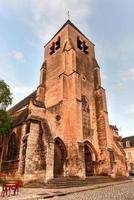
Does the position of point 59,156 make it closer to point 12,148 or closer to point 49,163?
point 49,163

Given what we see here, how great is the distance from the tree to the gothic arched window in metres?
0.87

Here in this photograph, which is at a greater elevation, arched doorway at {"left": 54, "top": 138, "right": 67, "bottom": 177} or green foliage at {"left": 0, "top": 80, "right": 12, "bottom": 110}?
green foliage at {"left": 0, "top": 80, "right": 12, "bottom": 110}

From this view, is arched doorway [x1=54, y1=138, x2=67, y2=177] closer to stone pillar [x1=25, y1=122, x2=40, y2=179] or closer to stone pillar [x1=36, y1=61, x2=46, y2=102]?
stone pillar [x1=25, y1=122, x2=40, y2=179]

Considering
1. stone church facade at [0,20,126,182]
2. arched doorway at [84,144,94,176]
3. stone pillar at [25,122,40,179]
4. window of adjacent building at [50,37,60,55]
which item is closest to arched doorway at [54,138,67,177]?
stone church facade at [0,20,126,182]

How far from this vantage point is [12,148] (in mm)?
15695

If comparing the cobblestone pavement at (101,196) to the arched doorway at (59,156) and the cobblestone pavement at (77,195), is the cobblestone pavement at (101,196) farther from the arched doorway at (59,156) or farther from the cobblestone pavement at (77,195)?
the arched doorway at (59,156)

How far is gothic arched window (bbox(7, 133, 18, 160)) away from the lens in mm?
15005

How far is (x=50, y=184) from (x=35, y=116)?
567 cm

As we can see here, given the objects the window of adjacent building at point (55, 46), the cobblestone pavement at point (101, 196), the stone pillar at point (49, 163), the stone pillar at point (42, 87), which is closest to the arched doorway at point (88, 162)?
the stone pillar at point (49, 163)

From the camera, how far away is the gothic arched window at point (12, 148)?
15.0 m

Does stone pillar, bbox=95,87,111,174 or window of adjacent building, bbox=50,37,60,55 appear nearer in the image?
stone pillar, bbox=95,87,111,174

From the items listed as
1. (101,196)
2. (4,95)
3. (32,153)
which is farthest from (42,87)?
(101,196)

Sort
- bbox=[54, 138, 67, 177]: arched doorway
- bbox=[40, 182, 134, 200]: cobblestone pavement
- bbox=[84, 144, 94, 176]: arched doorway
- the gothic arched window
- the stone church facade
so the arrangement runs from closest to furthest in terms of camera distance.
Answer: bbox=[40, 182, 134, 200]: cobblestone pavement → the stone church facade → bbox=[54, 138, 67, 177]: arched doorway → the gothic arched window → bbox=[84, 144, 94, 176]: arched doorway

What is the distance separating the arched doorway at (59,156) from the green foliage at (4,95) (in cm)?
592
